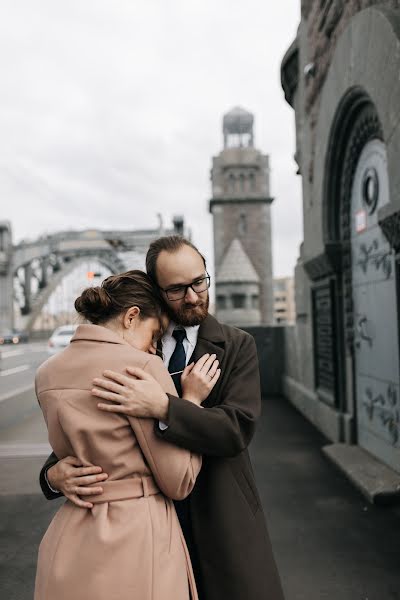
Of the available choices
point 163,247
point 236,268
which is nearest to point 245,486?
point 163,247

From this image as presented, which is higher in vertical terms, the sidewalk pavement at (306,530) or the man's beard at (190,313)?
the man's beard at (190,313)

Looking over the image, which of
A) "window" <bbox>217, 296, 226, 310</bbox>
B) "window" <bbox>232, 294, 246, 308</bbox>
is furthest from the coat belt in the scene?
"window" <bbox>232, 294, 246, 308</bbox>

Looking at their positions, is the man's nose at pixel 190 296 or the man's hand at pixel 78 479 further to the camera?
the man's nose at pixel 190 296

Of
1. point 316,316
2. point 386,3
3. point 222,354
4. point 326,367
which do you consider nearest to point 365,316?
point 326,367

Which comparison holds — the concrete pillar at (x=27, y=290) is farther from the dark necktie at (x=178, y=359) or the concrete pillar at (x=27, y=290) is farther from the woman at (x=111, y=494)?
the woman at (x=111, y=494)

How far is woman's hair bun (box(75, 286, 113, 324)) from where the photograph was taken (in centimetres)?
150

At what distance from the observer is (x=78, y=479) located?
137 cm

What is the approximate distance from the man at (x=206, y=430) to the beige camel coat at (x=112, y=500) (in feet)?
0.14

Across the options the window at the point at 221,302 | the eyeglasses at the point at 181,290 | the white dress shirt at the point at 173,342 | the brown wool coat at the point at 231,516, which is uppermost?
the window at the point at 221,302

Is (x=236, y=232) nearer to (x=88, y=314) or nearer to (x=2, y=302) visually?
(x=2, y=302)

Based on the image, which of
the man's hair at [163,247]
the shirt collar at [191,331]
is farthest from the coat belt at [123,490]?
the man's hair at [163,247]

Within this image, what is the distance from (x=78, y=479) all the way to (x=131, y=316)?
19.2 inches

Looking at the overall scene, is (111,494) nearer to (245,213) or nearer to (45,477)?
(45,477)

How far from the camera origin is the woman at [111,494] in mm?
1302
